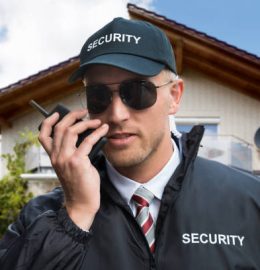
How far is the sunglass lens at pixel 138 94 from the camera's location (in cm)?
267

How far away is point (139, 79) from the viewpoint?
107 inches

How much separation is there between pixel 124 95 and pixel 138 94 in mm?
65

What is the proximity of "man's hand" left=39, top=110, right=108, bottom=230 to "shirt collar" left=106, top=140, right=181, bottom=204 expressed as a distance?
32cm

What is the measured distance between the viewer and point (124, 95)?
2676mm

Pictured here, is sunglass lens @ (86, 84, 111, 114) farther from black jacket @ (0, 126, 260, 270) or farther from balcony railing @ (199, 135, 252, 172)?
balcony railing @ (199, 135, 252, 172)

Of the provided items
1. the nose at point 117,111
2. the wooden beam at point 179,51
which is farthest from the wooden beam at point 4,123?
the nose at point 117,111

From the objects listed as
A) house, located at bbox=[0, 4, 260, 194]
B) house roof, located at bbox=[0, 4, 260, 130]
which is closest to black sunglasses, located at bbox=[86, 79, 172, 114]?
house, located at bbox=[0, 4, 260, 194]

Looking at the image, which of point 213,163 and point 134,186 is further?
point 213,163

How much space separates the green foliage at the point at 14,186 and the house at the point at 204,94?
90 cm

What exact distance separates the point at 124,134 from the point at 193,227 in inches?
20.7

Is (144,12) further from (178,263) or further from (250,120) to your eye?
(178,263)

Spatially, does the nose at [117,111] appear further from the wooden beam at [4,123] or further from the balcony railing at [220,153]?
the wooden beam at [4,123]

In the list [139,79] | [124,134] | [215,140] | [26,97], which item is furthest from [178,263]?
[26,97]

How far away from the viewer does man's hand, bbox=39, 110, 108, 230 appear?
2350 mm
